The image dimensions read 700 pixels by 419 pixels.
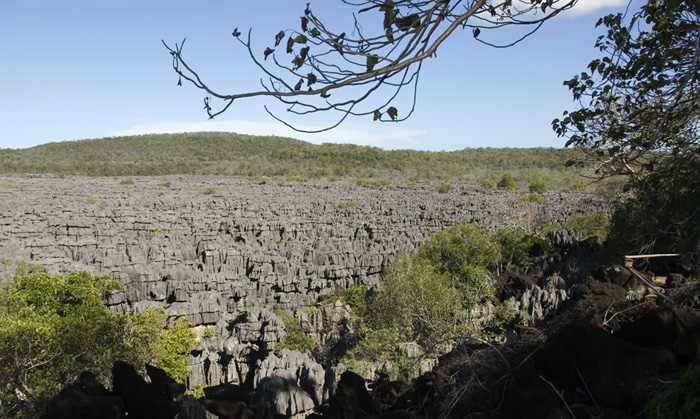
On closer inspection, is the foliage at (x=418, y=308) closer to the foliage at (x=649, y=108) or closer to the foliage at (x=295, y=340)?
the foliage at (x=295, y=340)

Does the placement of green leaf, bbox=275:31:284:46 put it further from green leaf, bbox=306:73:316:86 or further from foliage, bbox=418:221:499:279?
foliage, bbox=418:221:499:279

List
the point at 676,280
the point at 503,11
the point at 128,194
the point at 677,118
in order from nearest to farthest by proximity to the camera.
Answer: the point at 503,11, the point at 677,118, the point at 676,280, the point at 128,194

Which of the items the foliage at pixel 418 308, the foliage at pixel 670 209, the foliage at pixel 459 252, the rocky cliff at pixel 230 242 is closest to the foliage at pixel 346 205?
the rocky cliff at pixel 230 242

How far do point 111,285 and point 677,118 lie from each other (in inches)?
522

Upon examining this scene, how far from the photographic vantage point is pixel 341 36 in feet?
12.5

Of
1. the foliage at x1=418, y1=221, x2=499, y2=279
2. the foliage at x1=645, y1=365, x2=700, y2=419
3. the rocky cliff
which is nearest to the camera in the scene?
the foliage at x1=645, y1=365, x2=700, y2=419

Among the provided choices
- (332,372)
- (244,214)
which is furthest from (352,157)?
(332,372)

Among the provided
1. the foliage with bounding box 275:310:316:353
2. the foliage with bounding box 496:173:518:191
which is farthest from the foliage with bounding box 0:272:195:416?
the foliage with bounding box 496:173:518:191

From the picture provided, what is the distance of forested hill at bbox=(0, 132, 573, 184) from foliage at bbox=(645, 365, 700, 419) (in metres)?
62.5

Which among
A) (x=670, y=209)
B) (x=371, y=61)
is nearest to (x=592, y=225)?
(x=670, y=209)

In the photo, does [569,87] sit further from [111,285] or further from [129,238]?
[129,238]

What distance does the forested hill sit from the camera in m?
73.3

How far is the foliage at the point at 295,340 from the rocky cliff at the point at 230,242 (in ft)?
1.11

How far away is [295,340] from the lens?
45.8 ft
